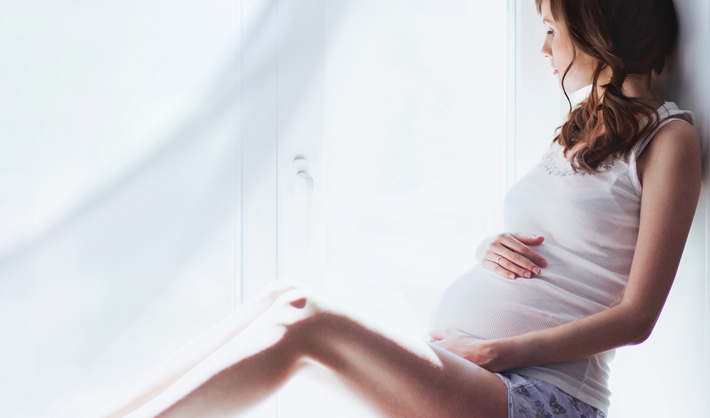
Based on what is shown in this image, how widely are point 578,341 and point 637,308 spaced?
12cm

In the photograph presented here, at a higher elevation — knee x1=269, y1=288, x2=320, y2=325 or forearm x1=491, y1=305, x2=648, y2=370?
knee x1=269, y1=288, x2=320, y2=325

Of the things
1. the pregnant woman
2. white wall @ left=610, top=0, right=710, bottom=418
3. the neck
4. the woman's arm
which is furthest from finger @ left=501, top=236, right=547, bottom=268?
the neck

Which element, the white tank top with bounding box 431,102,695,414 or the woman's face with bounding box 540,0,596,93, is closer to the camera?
the white tank top with bounding box 431,102,695,414

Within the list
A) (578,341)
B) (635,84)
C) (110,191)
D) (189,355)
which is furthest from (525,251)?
(110,191)

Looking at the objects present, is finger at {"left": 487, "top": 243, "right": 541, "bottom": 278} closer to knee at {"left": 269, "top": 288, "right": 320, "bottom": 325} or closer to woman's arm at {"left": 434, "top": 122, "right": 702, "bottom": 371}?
woman's arm at {"left": 434, "top": 122, "right": 702, "bottom": 371}

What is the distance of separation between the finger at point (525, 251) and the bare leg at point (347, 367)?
0.31 m

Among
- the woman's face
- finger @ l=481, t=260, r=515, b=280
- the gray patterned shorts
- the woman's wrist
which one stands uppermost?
the woman's face

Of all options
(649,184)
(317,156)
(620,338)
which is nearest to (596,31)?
(649,184)

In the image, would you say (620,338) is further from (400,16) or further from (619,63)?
(400,16)

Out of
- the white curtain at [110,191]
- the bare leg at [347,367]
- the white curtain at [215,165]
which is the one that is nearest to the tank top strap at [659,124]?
the bare leg at [347,367]

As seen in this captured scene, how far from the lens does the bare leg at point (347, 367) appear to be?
0.68 meters

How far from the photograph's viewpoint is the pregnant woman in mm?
709

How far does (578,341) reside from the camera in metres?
0.80

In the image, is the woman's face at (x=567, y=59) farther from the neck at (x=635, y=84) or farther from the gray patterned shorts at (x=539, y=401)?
the gray patterned shorts at (x=539, y=401)
